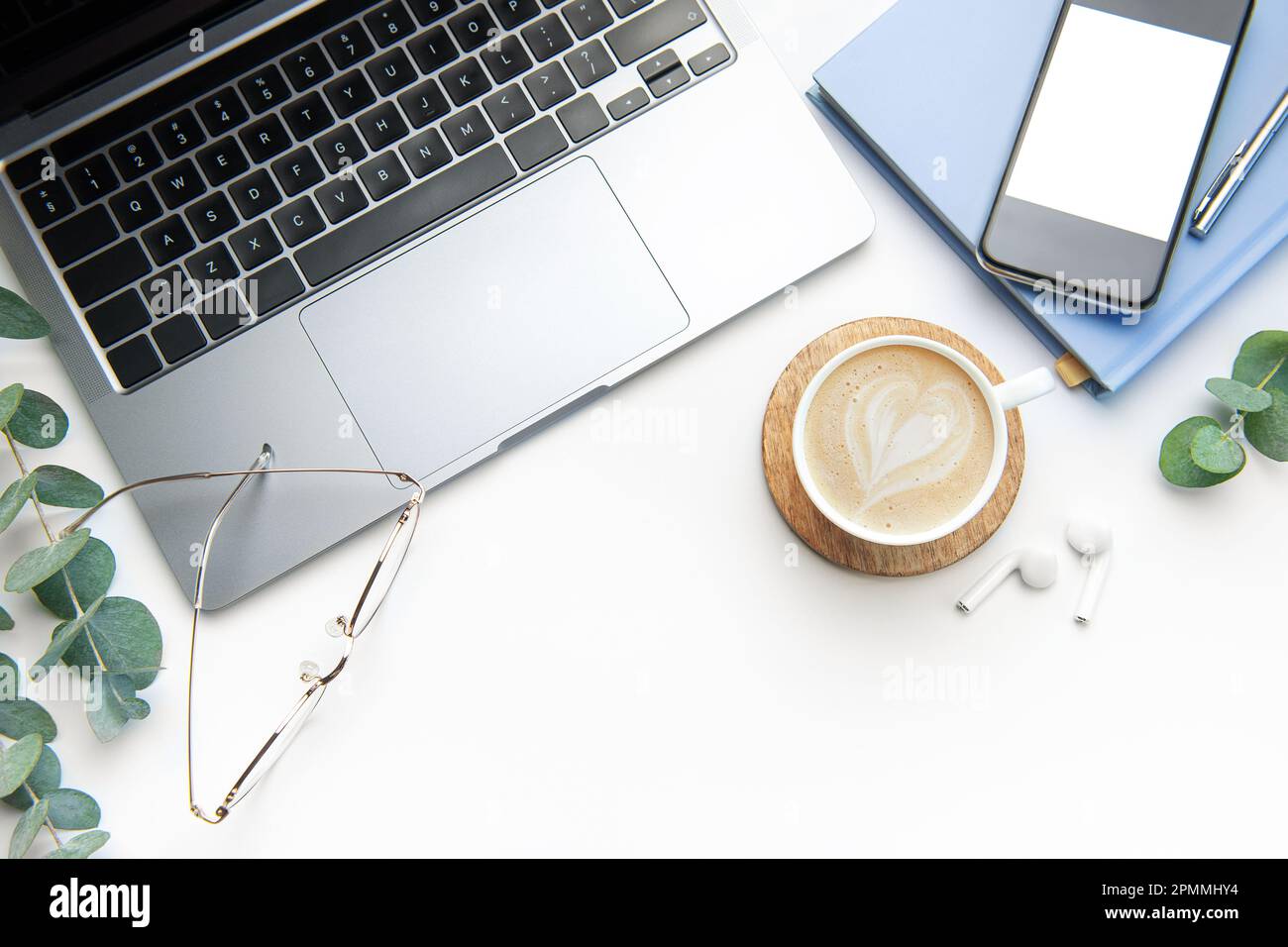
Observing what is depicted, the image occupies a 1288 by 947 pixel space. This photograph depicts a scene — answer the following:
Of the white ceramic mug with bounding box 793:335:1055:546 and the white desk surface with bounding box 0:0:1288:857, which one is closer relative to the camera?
the white ceramic mug with bounding box 793:335:1055:546

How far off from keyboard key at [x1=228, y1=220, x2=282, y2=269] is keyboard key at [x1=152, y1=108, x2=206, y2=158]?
0.08 m

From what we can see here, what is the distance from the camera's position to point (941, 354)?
69 centimetres

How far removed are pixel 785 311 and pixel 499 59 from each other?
31 cm

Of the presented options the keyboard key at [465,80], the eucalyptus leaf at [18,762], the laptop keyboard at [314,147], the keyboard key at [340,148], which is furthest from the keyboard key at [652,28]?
the eucalyptus leaf at [18,762]

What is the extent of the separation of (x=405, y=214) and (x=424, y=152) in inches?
2.0

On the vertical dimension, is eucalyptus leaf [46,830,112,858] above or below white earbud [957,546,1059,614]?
above

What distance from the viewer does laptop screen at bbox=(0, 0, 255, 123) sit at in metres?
0.65

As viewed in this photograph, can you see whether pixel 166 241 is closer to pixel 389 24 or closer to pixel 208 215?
pixel 208 215

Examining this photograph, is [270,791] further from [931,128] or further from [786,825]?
[931,128]

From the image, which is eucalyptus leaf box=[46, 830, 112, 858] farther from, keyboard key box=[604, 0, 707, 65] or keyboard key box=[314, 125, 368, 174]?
keyboard key box=[604, 0, 707, 65]

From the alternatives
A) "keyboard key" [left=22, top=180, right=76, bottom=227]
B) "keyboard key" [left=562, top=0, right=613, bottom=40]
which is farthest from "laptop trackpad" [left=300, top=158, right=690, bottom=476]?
"keyboard key" [left=22, top=180, right=76, bottom=227]

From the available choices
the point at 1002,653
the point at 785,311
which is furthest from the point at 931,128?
the point at 1002,653

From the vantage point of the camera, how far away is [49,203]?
0.71m

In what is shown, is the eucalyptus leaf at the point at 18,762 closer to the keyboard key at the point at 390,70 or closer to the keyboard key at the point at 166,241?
the keyboard key at the point at 166,241
